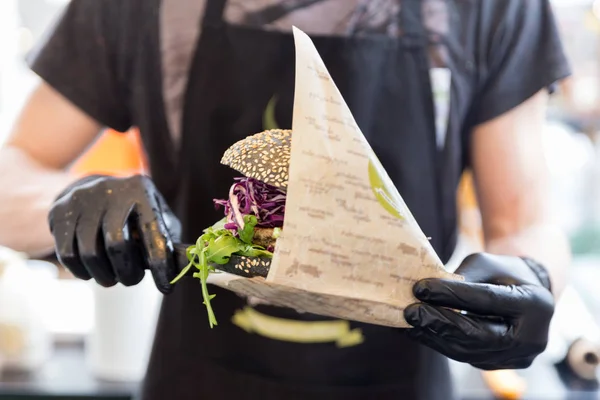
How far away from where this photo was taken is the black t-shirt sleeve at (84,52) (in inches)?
38.9

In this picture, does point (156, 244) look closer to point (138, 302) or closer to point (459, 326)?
point (459, 326)

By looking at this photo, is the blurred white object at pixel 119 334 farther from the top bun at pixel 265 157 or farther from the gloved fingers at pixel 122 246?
the top bun at pixel 265 157

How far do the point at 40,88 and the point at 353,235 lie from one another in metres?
0.66

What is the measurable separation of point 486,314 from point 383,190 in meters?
0.22

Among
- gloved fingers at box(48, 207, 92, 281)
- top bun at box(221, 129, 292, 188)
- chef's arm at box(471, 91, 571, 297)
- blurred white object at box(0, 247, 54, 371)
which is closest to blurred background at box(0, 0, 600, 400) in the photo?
blurred white object at box(0, 247, 54, 371)

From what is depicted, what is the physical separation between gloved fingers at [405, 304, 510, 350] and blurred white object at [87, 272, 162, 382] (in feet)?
2.50

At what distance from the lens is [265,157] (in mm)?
→ 685

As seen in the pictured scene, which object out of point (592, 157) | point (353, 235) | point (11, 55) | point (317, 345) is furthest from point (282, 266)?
point (11, 55)

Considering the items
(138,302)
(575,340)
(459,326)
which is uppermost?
(459,326)

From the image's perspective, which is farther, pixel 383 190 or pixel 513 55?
pixel 513 55

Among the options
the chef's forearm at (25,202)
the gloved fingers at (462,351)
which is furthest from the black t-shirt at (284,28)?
the gloved fingers at (462,351)

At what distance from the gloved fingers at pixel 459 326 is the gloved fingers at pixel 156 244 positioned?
27 centimetres

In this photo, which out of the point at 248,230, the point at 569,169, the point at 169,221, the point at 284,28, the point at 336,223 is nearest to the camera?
the point at 336,223

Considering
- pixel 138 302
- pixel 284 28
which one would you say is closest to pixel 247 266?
pixel 284 28
